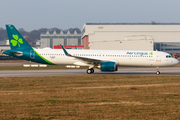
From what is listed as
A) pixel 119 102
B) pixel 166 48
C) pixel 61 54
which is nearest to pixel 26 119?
pixel 119 102

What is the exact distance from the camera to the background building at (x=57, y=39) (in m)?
163

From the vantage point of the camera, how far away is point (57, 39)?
543ft

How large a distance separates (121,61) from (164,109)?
23.1 meters

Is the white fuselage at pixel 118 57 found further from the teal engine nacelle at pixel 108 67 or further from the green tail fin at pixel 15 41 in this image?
the green tail fin at pixel 15 41

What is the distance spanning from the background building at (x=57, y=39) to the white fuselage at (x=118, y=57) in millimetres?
126609

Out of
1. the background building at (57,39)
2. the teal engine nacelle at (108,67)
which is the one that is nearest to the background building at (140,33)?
the background building at (57,39)

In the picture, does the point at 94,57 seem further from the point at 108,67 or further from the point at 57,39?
the point at 57,39

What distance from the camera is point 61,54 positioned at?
3609 centimetres

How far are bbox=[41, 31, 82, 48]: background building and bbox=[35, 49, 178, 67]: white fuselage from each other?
126609mm

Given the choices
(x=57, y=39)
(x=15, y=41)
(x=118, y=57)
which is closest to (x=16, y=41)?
(x=15, y=41)

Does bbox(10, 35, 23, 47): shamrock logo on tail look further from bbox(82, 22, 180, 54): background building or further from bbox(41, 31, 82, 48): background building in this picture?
bbox(41, 31, 82, 48): background building

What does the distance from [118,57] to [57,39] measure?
434 ft

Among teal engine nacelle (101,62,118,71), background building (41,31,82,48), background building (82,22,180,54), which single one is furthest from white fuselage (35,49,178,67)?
background building (41,31,82,48)

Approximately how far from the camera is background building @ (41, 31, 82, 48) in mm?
163000
